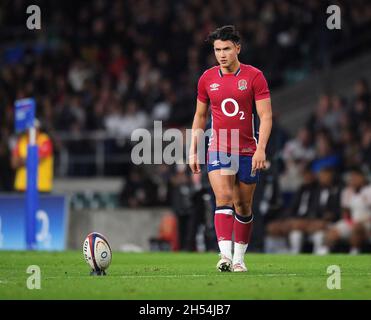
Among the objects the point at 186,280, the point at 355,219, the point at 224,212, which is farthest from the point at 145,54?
the point at 186,280

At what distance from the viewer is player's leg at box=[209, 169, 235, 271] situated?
35.5 ft

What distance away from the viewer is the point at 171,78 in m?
26.5

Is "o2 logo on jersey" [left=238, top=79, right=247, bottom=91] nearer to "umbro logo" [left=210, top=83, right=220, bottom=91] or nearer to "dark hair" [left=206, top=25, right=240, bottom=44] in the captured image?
"umbro logo" [left=210, top=83, right=220, bottom=91]

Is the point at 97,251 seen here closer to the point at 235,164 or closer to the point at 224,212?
the point at 224,212

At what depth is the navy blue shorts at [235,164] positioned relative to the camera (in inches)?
429

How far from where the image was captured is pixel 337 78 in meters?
24.5

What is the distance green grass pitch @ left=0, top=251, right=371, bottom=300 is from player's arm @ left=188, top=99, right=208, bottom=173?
1.06 metres

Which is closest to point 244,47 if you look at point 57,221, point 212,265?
point 57,221
